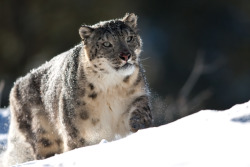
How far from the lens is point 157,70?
2364 centimetres

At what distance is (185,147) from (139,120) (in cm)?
248

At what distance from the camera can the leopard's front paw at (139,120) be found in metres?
7.21

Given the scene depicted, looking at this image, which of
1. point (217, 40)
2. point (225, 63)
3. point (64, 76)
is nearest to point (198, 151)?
point (64, 76)

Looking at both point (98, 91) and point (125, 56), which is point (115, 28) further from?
point (98, 91)

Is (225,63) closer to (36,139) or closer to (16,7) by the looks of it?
(16,7)

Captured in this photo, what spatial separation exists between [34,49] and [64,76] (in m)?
14.9

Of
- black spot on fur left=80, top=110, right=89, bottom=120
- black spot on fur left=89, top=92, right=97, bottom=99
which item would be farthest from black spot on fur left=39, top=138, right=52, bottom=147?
black spot on fur left=89, top=92, right=97, bottom=99

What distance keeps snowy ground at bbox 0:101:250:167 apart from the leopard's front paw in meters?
1.89

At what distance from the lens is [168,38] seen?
26.4 metres

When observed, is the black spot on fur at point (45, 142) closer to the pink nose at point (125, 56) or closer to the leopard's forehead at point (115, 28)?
the leopard's forehead at point (115, 28)

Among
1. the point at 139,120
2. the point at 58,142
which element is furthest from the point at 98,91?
the point at 58,142

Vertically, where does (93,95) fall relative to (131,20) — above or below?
below

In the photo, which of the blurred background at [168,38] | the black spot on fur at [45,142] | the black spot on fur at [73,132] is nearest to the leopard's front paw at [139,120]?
the black spot on fur at [73,132]

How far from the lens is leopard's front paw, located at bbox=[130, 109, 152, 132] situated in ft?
23.7
